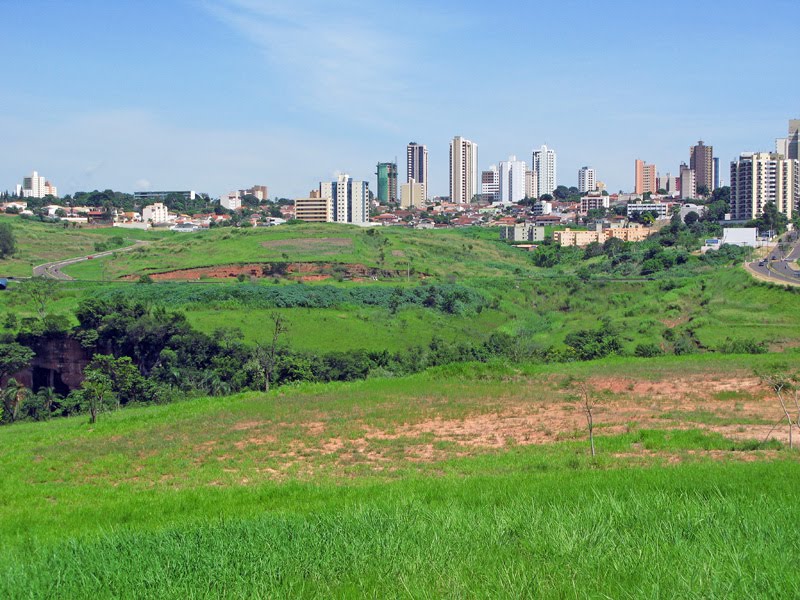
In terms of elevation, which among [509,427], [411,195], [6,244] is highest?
[411,195]

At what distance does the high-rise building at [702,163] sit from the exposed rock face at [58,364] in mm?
150679

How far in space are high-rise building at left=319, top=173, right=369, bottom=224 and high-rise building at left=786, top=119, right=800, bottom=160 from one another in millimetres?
66252

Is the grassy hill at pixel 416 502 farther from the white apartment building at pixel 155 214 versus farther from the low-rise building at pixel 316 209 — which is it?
the low-rise building at pixel 316 209

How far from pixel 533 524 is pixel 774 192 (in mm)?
105477

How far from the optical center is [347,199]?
123000 mm

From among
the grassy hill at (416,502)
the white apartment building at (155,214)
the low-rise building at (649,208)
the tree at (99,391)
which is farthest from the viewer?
the white apartment building at (155,214)

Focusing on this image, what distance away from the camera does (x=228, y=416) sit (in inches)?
723

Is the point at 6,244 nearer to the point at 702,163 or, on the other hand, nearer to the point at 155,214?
the point at 155,214

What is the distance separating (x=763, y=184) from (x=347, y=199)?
5783cm

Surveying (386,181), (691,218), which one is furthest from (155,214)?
(386,181)

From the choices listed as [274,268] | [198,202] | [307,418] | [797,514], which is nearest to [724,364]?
[307,418]

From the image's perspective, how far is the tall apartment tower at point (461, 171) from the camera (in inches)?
7717

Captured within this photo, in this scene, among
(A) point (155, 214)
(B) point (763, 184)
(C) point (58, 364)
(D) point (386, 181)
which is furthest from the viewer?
(D) point (386, 181)

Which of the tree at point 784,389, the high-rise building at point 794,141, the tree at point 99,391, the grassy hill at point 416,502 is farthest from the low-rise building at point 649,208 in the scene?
the grassy hill at point 416,502
